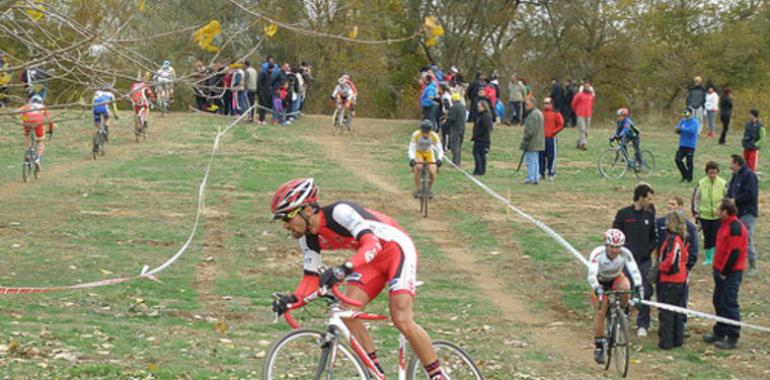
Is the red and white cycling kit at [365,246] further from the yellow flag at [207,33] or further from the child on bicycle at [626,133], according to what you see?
the child on bicycle at [626,133]

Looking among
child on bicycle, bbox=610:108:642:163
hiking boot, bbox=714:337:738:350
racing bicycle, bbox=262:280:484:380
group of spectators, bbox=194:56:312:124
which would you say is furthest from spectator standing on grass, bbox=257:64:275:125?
racing bicycle, bbox=262:280:484:380

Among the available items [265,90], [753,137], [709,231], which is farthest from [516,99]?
[709,231]

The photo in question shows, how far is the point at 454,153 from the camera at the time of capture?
2959cm

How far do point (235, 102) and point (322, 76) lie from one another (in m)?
12.9

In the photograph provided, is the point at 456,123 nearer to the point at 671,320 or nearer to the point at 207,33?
the point at 671,320

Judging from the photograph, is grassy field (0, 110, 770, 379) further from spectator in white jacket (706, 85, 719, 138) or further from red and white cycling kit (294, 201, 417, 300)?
spectator in white jacket (706, 85, 719, 138)

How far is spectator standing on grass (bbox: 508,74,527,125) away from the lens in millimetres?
41250

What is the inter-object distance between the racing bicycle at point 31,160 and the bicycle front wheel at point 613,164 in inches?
560

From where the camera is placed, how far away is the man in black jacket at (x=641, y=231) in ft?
48.7

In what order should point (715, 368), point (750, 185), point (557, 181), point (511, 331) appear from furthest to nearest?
point (557, 181), point (750, 185), point (511, 331), point (715, 368)

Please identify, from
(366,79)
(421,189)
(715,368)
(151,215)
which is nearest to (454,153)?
(421,189)

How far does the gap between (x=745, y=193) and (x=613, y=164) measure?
11.6m

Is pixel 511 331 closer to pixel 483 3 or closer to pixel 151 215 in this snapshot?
pixel 151 215

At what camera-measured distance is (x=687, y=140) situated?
92.0ft
